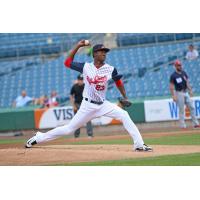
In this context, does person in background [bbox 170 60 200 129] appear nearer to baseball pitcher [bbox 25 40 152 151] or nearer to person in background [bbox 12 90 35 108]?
baseball pitcher [bbox 25 40 152 151]

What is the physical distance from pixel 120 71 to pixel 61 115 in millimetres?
2656

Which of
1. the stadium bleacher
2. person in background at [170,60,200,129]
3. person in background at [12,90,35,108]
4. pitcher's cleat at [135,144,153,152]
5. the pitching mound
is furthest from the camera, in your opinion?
person in background at [12,90,35,108]

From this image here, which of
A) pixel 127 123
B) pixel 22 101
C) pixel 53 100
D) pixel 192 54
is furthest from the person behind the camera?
pixel 22 101

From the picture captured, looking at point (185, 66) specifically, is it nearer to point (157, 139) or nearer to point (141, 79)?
point (141, 79)

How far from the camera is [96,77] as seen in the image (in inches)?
393

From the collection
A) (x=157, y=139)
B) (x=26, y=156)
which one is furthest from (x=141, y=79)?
(x=26, y=156)

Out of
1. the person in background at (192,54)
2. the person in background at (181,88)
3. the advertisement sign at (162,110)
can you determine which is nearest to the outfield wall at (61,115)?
the advertisement sign at (162,110)

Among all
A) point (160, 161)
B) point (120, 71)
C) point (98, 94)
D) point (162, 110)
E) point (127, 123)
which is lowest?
point (160, 161)

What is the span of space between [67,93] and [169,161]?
43.5 feet

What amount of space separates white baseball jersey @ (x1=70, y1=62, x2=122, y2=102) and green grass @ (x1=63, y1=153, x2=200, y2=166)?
1366mm

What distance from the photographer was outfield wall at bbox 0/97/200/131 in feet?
62.1

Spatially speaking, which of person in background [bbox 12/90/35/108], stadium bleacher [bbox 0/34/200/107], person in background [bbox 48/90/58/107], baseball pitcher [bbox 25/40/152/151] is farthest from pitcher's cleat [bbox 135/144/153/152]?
person in background [bbox 12/90/35/108]

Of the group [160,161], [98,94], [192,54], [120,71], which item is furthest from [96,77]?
[120,71]

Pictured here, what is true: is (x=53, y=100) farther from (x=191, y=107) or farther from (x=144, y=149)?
(x=144, y=149)
